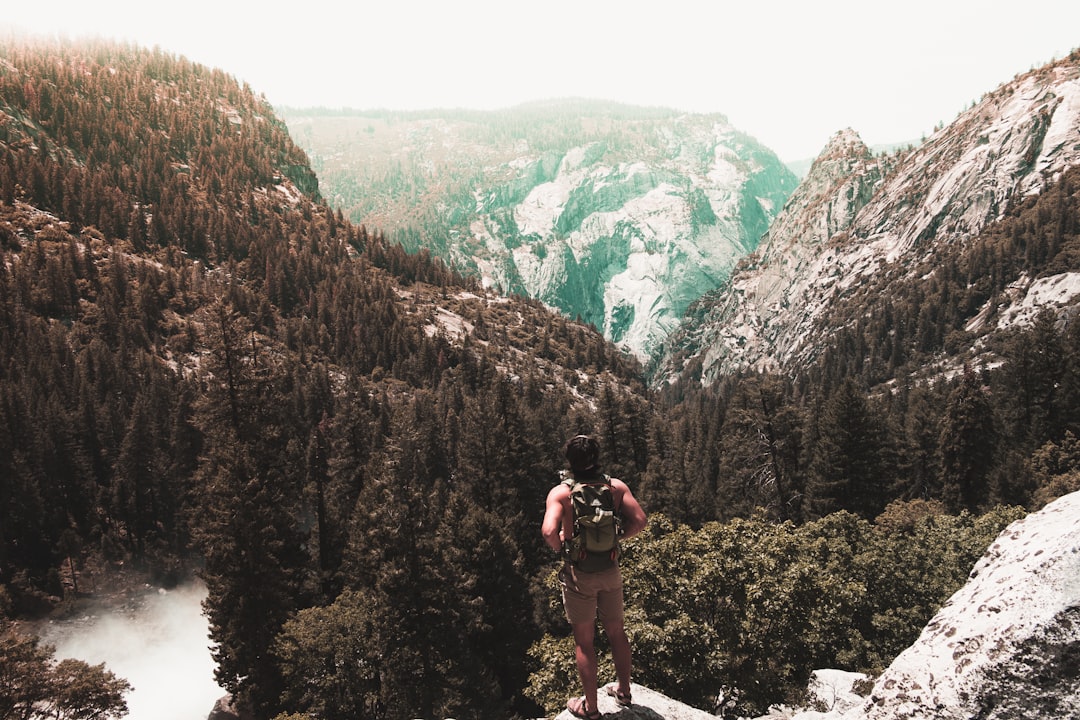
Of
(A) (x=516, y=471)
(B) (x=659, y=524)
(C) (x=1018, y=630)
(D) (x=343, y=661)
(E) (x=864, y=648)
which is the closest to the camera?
(C) (x=1018, y=630)

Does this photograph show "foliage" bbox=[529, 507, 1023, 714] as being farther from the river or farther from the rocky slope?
the river

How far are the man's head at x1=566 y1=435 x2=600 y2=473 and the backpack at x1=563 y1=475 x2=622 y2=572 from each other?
0.61 ft

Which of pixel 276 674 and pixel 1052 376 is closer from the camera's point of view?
pixel 276 674

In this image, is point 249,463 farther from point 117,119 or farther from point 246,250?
point 117,119

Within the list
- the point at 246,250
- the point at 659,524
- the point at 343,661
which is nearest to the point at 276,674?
the point at 343,661

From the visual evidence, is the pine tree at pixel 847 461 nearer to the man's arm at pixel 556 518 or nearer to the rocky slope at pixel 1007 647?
the rocky slope at pixel 1007 647

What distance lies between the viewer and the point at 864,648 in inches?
894

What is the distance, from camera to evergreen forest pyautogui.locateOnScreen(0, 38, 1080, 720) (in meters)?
21.6

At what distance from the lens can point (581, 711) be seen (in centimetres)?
768

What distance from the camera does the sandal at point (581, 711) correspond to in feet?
24.7

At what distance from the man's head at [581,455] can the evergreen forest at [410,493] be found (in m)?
11.4

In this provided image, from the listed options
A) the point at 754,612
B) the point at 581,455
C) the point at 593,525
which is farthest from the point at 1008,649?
the point at 754,612

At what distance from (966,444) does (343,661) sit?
46.0m

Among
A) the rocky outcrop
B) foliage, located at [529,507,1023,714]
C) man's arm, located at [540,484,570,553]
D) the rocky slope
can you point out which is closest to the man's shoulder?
man's arm, located at [540,484,570,553]
